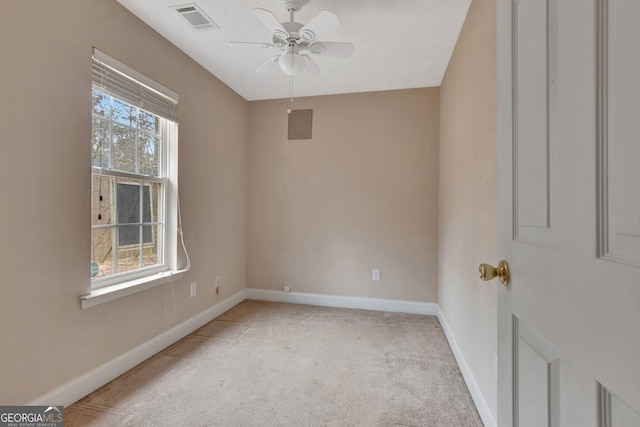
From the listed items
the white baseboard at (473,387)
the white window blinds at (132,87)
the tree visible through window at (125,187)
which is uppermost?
the white window blinds at (132,87)

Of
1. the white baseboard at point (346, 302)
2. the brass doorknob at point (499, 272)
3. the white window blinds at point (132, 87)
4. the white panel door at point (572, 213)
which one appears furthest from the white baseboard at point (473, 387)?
the white window blinds at point (132, 87)

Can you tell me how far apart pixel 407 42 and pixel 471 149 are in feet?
3.62

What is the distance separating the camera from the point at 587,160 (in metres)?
0.51

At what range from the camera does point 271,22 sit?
68.3 inches

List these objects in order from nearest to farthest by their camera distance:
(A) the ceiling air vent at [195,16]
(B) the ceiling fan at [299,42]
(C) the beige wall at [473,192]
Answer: (C) the beige wall at [473,192] → (B) the ceiling fan at [299,42] → (A) the ceiling air vent at [195,16]

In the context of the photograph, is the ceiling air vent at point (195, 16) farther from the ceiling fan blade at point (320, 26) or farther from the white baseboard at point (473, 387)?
the white baseboard at point (473, 387)

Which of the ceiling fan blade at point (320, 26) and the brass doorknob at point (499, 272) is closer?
the brass doorknob at point (499, 272)

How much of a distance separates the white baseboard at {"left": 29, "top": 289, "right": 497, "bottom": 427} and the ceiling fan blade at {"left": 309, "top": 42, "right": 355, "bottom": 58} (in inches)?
90.7

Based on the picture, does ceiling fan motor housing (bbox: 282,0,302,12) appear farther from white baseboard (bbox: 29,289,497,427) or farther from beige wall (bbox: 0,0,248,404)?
white baseboard (bbox: 29,289,497,427)

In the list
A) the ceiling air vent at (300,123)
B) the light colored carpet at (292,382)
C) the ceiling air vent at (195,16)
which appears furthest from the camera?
the ceiling air vent at (300,123)

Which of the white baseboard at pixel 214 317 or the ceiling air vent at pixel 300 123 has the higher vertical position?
the ceiling air vent at pixel 300 123

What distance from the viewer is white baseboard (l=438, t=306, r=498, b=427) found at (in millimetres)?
1518

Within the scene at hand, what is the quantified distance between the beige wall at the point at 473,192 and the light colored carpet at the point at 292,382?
1.00 feet

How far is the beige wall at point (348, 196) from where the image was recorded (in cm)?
325
